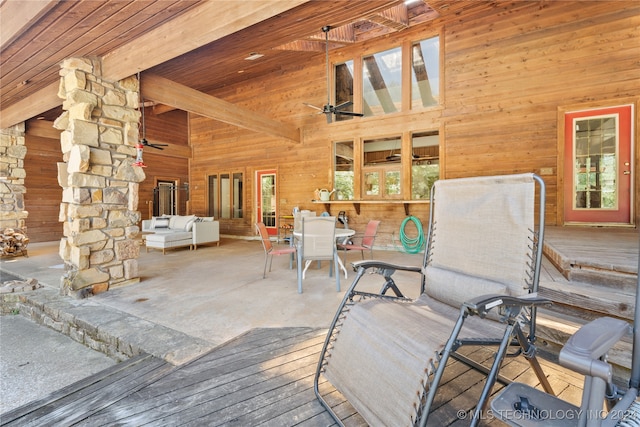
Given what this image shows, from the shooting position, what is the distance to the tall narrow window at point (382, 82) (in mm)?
6773

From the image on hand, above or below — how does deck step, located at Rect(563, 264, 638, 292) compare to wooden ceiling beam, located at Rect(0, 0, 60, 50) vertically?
below

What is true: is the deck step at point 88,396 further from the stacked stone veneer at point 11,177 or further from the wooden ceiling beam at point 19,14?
the stacked stone veneer at point 11,177

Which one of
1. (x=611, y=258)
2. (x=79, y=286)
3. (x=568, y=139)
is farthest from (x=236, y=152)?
(x=611, y=258)

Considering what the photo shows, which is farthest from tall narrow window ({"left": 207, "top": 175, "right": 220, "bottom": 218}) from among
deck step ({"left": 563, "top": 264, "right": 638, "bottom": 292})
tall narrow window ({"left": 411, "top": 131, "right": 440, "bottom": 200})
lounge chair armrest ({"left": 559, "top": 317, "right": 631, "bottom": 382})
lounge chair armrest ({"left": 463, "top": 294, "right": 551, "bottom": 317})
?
lounge chair armrest ({"left": 559, "top": 317, "right": 631, "bottom": 382})

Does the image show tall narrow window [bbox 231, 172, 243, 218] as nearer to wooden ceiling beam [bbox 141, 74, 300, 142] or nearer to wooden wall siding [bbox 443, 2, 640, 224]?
wooden ceiling beam [bbox 141, 74, 300, 142]

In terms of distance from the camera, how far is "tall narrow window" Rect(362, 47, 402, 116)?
6.77 meters

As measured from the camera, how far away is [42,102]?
5.05 meters

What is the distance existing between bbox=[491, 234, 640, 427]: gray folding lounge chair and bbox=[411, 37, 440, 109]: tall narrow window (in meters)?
6.18

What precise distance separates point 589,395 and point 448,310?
0.86 m

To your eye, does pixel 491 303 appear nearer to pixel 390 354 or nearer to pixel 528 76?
pixel 390 354

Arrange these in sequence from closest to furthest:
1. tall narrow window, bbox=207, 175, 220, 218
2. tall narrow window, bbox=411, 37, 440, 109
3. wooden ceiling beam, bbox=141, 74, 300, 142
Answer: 1. wooden ceiling beam, bbox=141, 74, 300, 142
2. tall narrow window, bbox=411, 37, 440, 109
3. tall narrow window, bbox=207, 175, 220, 218

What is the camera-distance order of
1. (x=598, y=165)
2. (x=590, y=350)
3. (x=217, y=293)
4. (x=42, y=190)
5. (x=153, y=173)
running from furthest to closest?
(x=153, y=173)
(x=42, y=190)
(x=598, y=165)
(x=217, y=293)
(x=590, y=350)

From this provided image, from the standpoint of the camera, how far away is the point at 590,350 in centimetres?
75

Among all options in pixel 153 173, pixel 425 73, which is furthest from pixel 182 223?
pixel 425 73
